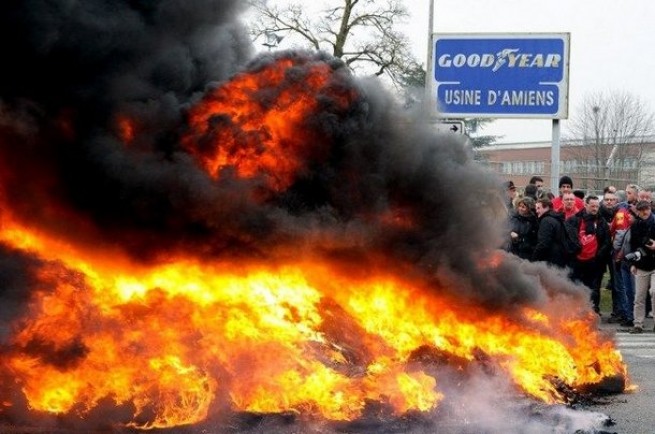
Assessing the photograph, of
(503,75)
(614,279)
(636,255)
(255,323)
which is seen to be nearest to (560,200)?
(636,255)

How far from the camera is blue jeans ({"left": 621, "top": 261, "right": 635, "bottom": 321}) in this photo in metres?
12.3

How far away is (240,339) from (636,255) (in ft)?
24.1

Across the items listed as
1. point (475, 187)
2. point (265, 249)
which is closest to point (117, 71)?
point (265, 249)

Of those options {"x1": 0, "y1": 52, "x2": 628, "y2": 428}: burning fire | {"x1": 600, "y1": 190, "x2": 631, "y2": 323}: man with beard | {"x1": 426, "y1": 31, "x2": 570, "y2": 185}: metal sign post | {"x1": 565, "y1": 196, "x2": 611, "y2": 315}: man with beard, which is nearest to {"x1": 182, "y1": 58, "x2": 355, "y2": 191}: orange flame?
{"x1": 0, "y1": 52, "x2": 628, "y2": 428}: burning fire

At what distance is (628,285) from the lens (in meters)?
12.4

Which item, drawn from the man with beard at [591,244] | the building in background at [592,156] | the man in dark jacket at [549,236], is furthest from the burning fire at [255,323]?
the building in background at [592,156]

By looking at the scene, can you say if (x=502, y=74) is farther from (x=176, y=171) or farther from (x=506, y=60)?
(x=176, y=171)

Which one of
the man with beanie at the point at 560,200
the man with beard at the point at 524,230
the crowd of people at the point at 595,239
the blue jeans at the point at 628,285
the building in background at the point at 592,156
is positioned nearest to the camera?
the crowd of people at the point at 595,239

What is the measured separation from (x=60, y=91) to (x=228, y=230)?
1587 millimetres

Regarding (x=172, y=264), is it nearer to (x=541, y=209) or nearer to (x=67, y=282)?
(x=67, y=282)

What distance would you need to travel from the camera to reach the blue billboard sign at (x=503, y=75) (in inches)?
563

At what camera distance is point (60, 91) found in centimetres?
631

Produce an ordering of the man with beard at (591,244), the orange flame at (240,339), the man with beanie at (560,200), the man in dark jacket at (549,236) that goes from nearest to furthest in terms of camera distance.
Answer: the orange flame at (240,339) → the man in dark jacket at (549,236) → the man with beanie at (560,200) → the man with beard at (591,244)

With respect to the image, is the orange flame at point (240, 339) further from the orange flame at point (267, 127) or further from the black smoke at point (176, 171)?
the orange flame at point (267, 127)
